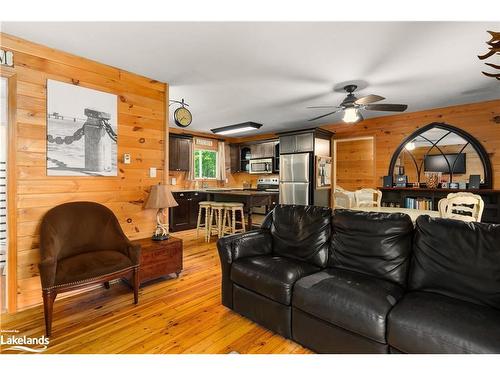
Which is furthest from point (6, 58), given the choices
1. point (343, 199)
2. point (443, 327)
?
point (343, 199)

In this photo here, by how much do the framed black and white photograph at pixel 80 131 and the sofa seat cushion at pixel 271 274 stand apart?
1945mm

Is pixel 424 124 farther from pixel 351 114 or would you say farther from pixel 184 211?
pixel 184 211

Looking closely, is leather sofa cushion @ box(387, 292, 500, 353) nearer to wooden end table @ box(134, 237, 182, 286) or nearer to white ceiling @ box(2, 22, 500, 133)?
white ceiling @ box(2, 22, 500, 133)

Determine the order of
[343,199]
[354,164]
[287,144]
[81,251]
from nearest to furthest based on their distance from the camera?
[81,251], [343,199], [287,144], [354,164]

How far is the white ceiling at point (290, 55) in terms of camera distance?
2.23m

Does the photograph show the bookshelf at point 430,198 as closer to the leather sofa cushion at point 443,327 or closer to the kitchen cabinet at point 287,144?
the kitchen cabinet at point 287,144

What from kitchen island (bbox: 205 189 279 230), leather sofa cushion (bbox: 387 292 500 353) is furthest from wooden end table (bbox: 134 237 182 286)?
leather sofa cushion (bbox: 387 292 500 353)

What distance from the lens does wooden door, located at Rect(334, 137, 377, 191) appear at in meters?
6.42

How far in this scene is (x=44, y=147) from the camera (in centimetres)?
254

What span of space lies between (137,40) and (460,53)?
10.6ft

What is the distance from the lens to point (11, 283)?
93.0 inches

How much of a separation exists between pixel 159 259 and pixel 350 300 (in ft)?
7.16

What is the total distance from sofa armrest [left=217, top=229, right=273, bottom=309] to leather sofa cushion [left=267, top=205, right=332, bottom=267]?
0.24m
